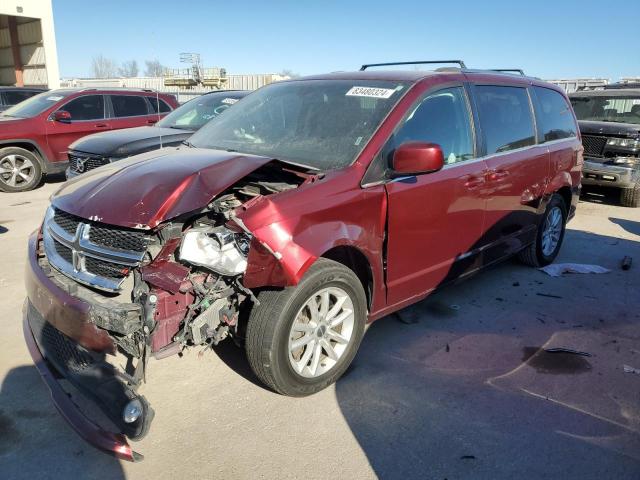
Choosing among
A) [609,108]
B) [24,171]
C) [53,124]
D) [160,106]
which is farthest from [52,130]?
[609,108]

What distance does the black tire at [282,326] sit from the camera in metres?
2.68

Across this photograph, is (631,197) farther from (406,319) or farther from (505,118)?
(406,319)

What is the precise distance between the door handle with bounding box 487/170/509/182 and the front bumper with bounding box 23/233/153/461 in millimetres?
2955

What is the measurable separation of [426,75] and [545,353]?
2174 millimetres

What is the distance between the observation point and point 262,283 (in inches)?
102

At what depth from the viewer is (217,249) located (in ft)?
8.57

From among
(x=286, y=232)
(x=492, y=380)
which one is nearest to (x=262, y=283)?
(x=286, y=232)

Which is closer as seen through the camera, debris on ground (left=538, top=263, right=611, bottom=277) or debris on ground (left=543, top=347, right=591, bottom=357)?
debris on ground (left=543, top=347, right=591, bottom=357)

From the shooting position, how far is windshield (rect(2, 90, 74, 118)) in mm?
9219

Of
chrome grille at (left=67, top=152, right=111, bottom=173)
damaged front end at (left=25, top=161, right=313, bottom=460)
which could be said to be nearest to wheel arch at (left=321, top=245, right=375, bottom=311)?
damaged front end at (left=25, top=161, right=313, bottom=460)

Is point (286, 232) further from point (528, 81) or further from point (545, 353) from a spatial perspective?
point (528, 81)

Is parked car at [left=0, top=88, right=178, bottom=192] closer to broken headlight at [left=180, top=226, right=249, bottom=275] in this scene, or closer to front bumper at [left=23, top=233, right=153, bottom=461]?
front bumper at [left=23, top=233, right=153, bottom=461]

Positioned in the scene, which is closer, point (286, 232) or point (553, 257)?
point (286, 232)

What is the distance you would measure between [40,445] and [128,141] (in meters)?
4.94
